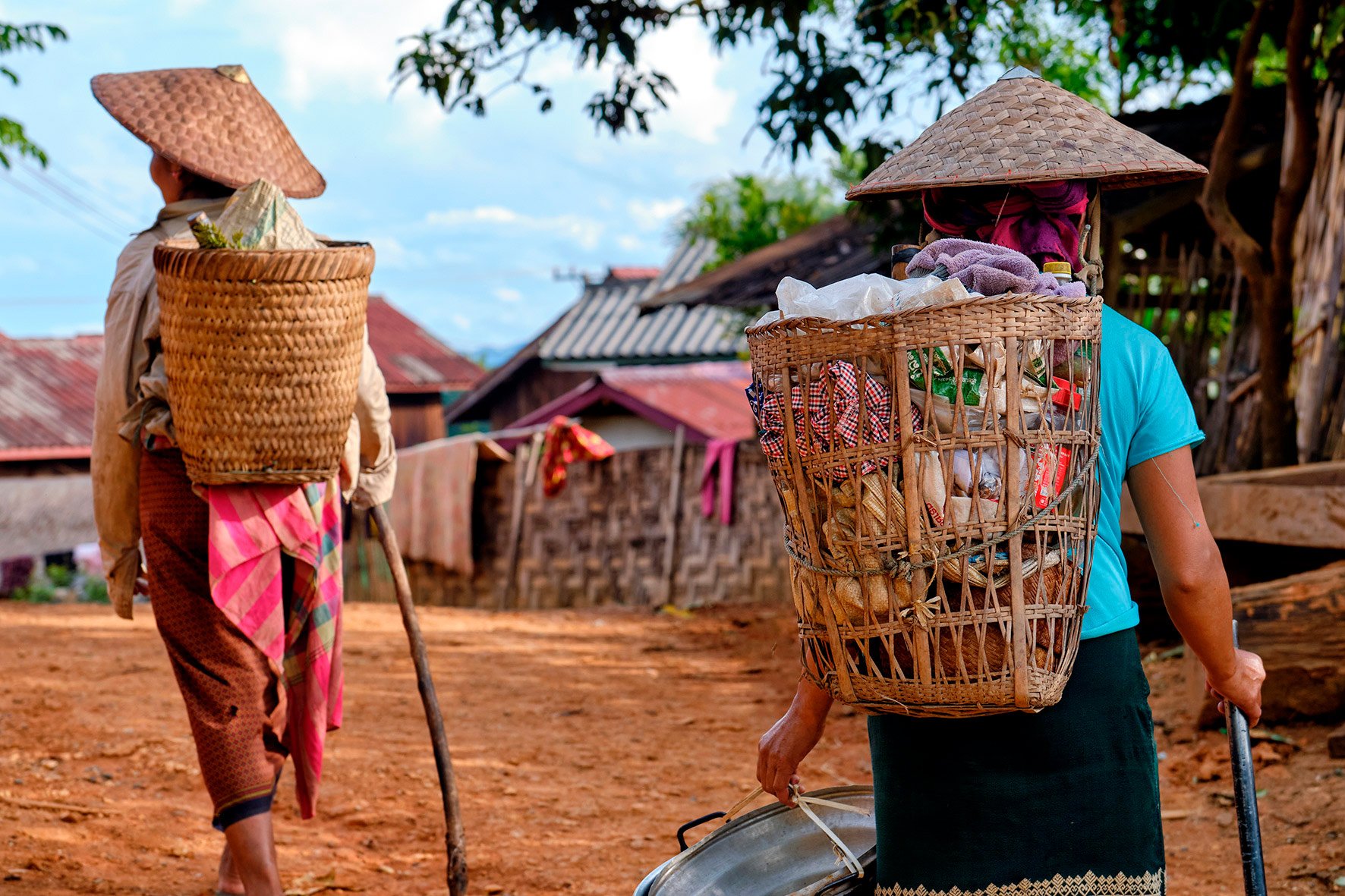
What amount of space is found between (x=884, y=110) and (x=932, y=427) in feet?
18.5

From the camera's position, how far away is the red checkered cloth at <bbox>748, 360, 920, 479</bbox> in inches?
63.6

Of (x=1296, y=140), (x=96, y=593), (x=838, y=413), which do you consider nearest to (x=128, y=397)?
(x=838, y=413)

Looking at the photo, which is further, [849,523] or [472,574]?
[472,574]

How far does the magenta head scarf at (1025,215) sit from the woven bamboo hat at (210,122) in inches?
78.8

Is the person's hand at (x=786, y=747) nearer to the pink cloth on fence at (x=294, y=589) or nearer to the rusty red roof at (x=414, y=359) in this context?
the pink cloth on fence at (x=294, y=589)

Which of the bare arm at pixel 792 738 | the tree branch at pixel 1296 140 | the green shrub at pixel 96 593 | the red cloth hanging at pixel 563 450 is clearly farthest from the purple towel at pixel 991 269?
the green shrub at pixel 96 593

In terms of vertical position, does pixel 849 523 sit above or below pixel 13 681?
above

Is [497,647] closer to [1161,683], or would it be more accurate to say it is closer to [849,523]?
[1161,683]

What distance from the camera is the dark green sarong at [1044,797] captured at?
6.07ft

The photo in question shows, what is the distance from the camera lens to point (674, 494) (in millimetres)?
11805

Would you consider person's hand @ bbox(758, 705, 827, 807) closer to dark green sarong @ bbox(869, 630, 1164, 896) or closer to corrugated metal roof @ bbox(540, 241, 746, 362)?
dark green sarong @ bbox(869, 630, 1164, 896)

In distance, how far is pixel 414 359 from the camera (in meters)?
27.8

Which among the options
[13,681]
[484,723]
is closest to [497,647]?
[484,723]

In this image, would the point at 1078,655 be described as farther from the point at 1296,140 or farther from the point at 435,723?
the point at 1296,140
